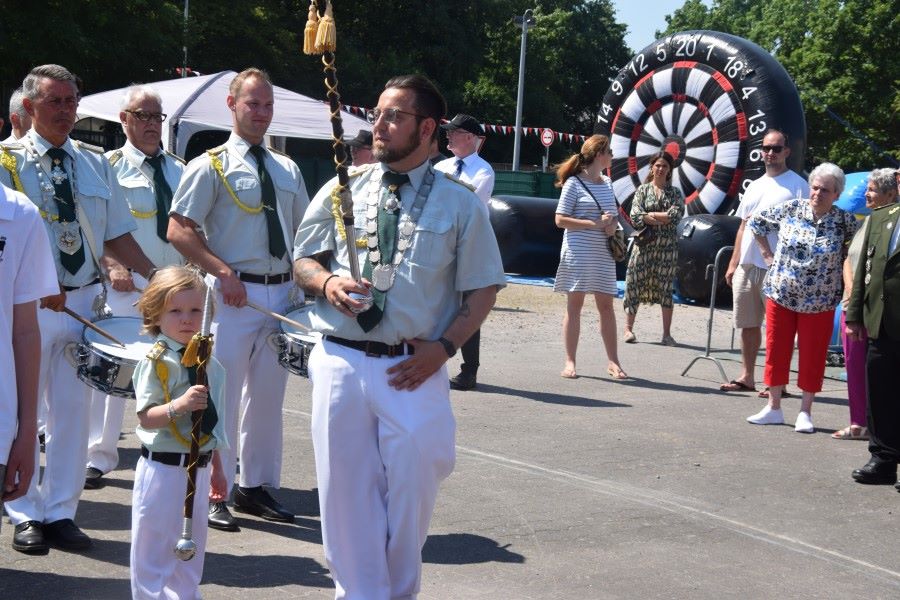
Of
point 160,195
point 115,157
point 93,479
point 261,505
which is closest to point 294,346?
point 261,505

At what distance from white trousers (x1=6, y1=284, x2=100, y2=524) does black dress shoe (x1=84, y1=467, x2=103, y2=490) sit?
1.00m

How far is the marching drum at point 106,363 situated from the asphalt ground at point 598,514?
2.51ft

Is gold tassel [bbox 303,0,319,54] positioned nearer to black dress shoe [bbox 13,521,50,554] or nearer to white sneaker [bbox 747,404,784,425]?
black dress shoe [bbox 13,521,50,554]

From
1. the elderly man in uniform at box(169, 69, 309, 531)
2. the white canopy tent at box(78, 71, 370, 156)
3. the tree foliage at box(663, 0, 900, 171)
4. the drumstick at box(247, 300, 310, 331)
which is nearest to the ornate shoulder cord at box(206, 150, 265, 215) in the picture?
the elderly man in uniform at box(169, 69, 309, 531)

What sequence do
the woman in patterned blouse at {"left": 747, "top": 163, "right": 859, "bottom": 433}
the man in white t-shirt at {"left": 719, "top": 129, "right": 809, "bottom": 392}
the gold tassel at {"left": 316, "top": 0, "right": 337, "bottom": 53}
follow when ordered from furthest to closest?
1. the man in white t-shirt at {"left": 719, "top": 129, "right": 809, "bottom": 392}
2. the woman in patterned blouse at {"left": 747, "top": 163, "right": 859, "bottom": 433}
3. the gold tassel at {"left": 316, "top": 0, "right": 337, "bottom": 53}

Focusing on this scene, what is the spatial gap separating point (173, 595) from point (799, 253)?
5.92 meters

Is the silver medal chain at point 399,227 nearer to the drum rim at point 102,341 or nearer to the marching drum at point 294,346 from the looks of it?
the marching drum at point 294,346

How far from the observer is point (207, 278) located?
6.11 meters

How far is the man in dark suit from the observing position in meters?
7.64

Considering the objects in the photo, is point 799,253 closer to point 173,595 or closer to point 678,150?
point 173,595

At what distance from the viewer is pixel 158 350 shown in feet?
15.4

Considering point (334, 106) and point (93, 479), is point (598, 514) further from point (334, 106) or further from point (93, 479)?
point (334, 106)

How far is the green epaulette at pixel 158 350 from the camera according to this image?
4.69 meters

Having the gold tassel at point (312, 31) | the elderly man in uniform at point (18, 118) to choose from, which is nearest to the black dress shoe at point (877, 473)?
the gold tassel at point (312, 31)
